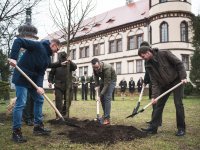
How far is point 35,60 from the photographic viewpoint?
6309mm

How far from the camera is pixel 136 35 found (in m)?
40.2

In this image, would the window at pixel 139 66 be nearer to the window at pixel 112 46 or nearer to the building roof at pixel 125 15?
the building roof at pixel 125 15

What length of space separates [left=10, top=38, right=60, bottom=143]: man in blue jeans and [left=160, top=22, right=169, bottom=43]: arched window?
99.3 feet

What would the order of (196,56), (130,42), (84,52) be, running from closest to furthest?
(196,56) → (130,42) → (84,52)

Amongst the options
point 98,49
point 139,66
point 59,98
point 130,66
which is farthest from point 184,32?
point 59,98

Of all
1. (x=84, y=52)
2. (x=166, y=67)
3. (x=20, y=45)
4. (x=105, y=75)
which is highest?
(x=84, y=52)

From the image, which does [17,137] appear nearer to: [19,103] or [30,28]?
[19,103]

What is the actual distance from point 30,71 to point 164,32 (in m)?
30.9

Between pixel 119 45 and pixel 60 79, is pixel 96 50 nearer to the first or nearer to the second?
pixel 119 45

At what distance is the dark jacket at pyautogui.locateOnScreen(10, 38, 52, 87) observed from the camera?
6.13m

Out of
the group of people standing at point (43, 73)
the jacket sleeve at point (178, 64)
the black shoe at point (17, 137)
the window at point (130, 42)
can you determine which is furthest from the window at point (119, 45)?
the black shoe at point (17, 137)

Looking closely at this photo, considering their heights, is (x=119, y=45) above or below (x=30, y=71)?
above

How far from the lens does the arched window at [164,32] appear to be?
116ft

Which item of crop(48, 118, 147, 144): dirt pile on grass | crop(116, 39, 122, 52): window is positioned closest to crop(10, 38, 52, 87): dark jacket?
crop(48, 118, 147, 144): dirt pile on grass
